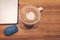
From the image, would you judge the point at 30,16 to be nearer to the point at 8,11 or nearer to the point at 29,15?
the point at 29,15

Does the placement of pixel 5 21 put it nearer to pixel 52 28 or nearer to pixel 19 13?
pixel 19 13

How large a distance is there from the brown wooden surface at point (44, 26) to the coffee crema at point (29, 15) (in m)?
0.03

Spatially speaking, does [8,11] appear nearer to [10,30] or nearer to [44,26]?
[10,30]

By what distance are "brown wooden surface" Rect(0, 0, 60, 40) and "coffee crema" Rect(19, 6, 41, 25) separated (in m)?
0.03

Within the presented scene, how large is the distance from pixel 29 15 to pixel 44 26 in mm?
110

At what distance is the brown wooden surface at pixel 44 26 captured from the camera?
0.96m

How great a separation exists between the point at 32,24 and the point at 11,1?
0.63ft

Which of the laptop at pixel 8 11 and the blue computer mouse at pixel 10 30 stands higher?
the laptop at pixel 8 11

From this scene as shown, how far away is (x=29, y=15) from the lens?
96cm

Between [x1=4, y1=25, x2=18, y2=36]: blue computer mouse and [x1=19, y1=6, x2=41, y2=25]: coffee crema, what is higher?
[x1=19, y1=6, x2=41, y2=25]: coffee crema

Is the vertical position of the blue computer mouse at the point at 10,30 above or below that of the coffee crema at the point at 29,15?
below

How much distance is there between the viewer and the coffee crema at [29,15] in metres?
0.95

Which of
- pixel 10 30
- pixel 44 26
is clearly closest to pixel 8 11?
pixel 10 30

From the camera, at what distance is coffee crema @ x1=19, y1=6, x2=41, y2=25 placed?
37.6 inches
